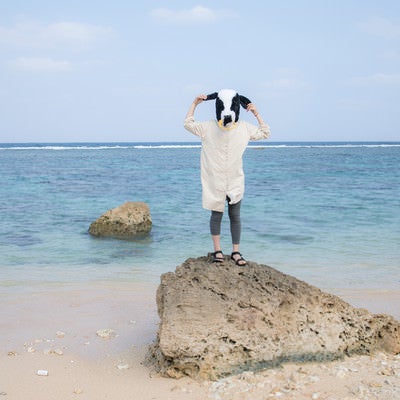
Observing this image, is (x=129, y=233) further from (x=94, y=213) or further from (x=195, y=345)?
(x=195, y=345)

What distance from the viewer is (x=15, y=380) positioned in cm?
434

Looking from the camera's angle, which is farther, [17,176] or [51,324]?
[17,176]

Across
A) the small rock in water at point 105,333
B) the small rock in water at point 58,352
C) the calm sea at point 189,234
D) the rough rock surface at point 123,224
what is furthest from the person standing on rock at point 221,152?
the rough rock surface at point 123,224

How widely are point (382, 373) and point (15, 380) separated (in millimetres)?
2889

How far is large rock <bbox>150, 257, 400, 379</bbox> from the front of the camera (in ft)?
13.8

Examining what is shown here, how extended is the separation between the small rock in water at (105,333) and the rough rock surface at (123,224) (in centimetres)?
574

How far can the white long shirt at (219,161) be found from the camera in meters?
5.03
